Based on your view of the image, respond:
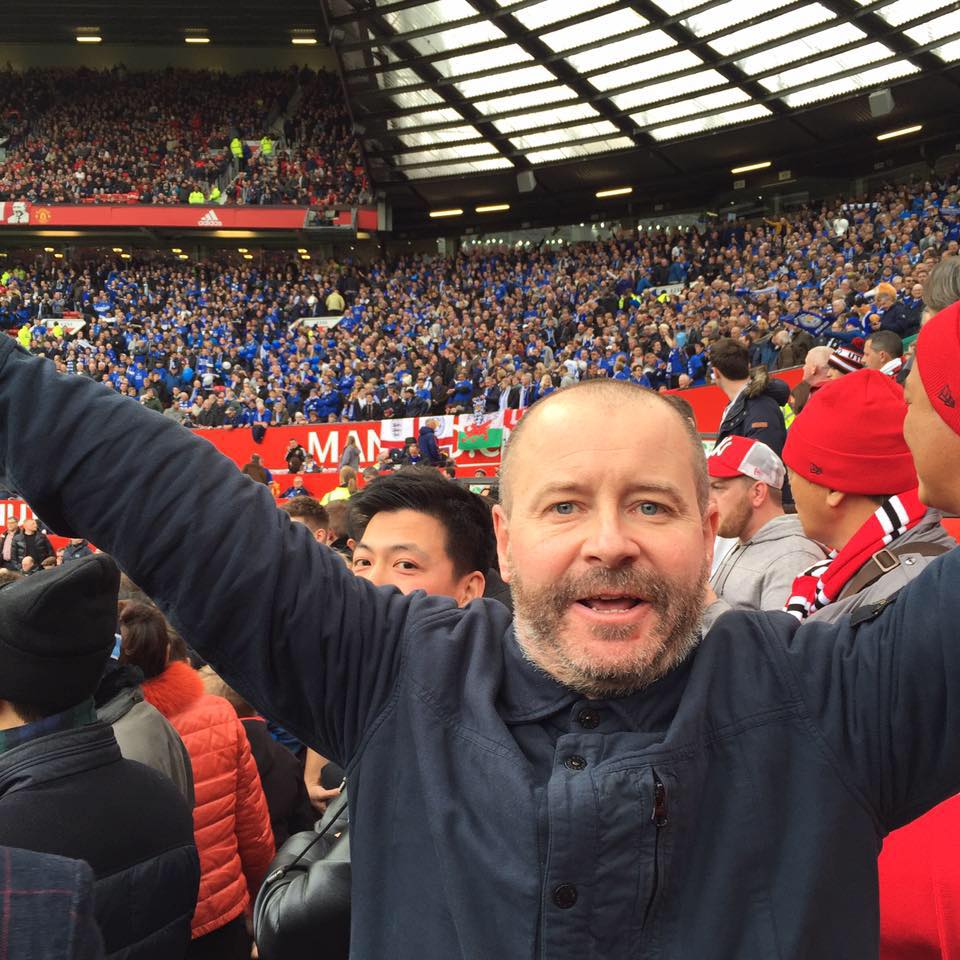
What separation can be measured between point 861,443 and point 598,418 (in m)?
1.38

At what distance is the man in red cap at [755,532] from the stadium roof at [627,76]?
20.0 m

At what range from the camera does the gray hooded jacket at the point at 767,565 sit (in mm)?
3340

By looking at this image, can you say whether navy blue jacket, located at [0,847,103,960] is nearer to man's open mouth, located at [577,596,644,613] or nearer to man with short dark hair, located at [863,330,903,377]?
man's open mouth, located at [577,596,644,613]

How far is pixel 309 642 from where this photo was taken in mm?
1412

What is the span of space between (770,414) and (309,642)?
17.1 feet

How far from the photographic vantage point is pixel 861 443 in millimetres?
2602

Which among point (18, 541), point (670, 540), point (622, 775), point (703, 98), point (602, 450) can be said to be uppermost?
point (703, 98)

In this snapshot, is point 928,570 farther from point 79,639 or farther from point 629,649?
point 79,639

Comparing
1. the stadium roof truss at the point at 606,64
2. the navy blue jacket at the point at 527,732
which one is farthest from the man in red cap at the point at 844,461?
the stadium roof truss at the point at 606,64

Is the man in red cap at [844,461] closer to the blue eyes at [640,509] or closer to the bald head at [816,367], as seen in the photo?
the blue eyes at [640,509]

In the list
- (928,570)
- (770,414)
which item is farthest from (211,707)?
(770,414)

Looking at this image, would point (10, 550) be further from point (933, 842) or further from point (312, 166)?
point (312, 166)

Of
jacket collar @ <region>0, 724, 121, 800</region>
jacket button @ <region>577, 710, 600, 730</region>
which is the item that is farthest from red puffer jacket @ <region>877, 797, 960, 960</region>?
jacket collar @ <region>0, 724, 121, 800</region>

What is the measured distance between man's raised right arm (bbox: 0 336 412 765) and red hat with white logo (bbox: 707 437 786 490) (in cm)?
254
